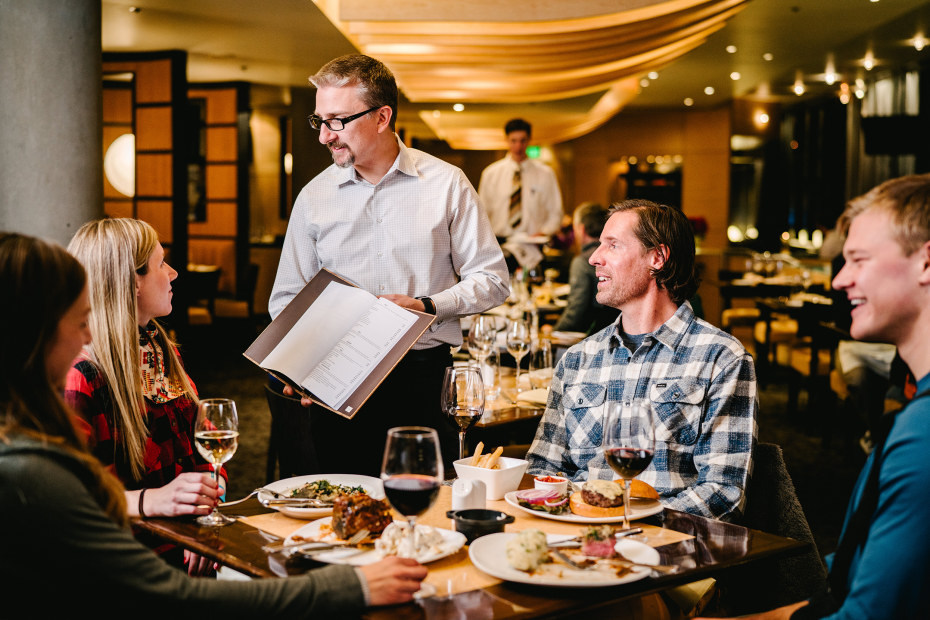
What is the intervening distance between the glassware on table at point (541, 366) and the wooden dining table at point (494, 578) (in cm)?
168

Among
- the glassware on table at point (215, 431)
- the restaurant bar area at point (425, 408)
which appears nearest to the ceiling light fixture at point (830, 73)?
the restaurant bar area at point (425, 408)

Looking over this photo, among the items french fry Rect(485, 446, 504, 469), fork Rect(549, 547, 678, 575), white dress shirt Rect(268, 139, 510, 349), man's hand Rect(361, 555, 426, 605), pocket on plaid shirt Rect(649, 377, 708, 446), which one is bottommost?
fork Rect(549, 547, 678, 575)

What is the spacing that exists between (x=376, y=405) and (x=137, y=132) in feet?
27.7

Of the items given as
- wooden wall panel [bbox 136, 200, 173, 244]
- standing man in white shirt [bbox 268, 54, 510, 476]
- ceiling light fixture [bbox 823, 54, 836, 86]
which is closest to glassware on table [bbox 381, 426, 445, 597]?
standing man in white shirt [bbox 268, 54, 510, 476]

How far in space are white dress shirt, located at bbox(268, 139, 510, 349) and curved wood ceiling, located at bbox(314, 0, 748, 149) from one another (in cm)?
441

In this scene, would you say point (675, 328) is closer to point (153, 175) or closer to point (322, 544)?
point (322, 544)

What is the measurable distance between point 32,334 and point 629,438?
105 centimetres

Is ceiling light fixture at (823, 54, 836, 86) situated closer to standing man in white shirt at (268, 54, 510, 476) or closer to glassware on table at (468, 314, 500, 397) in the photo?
glassware on table at (468, 314, 500, 397)

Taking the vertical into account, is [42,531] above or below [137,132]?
below

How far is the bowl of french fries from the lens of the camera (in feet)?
6.31

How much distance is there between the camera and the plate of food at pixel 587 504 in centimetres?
177

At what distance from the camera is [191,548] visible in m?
1.64

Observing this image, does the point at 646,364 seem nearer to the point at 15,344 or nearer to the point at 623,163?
the point at 15,344

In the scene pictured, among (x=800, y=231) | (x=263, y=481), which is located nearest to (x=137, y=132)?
(x=263, y=481)
